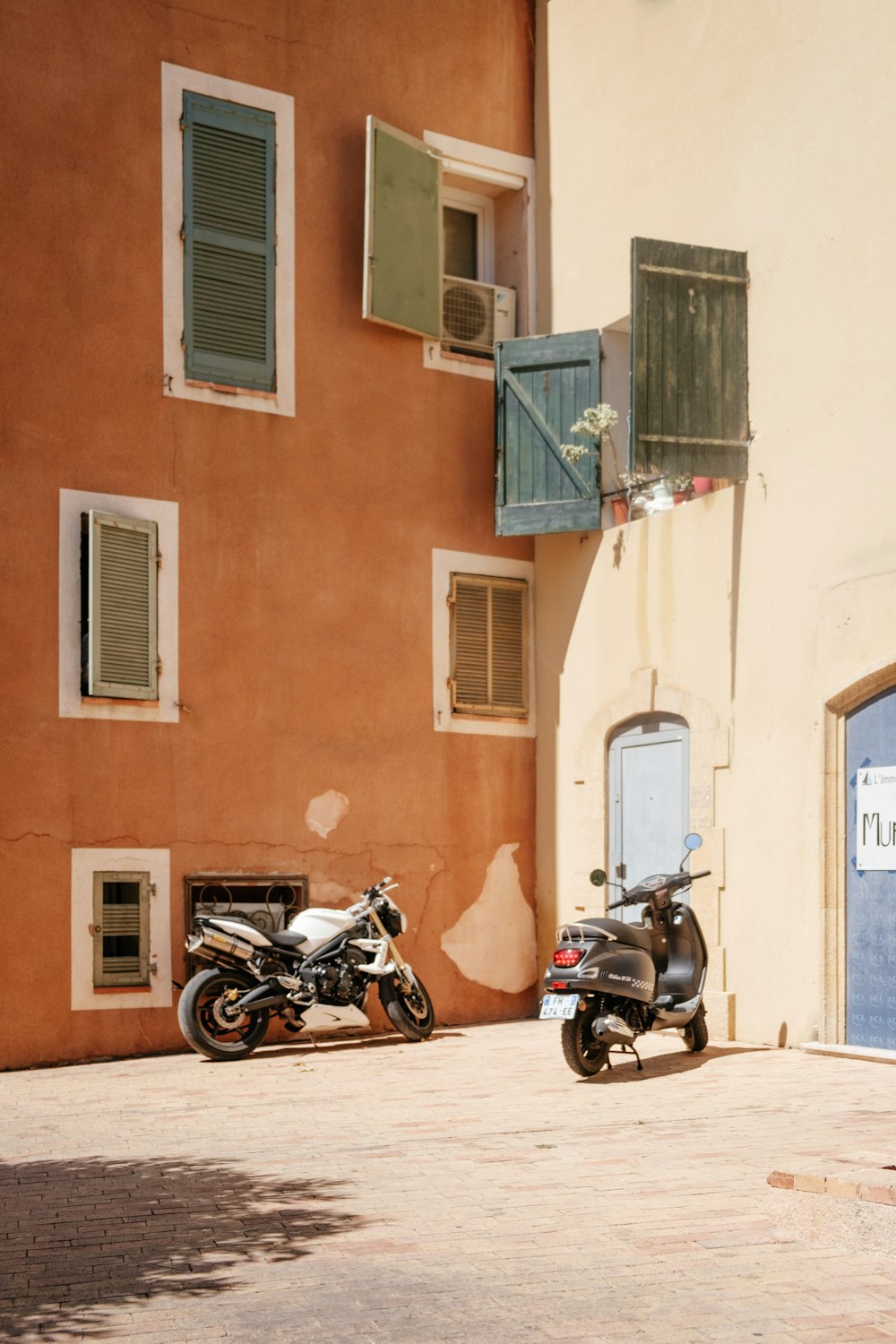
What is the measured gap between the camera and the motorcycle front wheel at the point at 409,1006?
1097cm

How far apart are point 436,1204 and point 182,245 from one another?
787 centimetres

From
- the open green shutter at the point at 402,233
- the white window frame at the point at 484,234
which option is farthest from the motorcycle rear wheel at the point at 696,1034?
the white window frame at the point at 484,234

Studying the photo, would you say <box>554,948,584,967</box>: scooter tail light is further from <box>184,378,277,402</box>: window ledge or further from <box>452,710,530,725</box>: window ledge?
<box>184,378,277,402</box>: window ledge

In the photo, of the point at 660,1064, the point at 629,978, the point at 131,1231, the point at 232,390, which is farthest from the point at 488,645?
the point at 131,1231

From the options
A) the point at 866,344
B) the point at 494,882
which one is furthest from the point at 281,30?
the point at 494,882

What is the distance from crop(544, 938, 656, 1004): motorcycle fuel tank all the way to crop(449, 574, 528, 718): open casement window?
3906 mm

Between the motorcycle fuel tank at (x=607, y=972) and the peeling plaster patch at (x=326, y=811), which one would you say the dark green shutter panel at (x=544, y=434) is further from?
the motorcycle fuel tank at (x=607, y=972)

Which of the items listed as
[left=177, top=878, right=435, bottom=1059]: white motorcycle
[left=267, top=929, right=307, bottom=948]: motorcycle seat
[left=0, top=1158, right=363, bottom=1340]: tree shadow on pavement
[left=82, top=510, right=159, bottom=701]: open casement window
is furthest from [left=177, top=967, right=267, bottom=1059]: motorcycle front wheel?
[left=0, top=1158, right=363, bottom=1340]: tree shadow on pavement

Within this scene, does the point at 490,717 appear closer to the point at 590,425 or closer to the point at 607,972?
the point at 590,425

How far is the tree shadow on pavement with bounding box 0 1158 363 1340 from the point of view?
4.64 meters

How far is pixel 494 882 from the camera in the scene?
41.7 ft

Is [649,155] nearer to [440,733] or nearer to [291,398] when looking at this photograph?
[291,398]

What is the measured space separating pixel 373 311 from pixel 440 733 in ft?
10.6

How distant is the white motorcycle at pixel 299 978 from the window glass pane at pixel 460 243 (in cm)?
550
